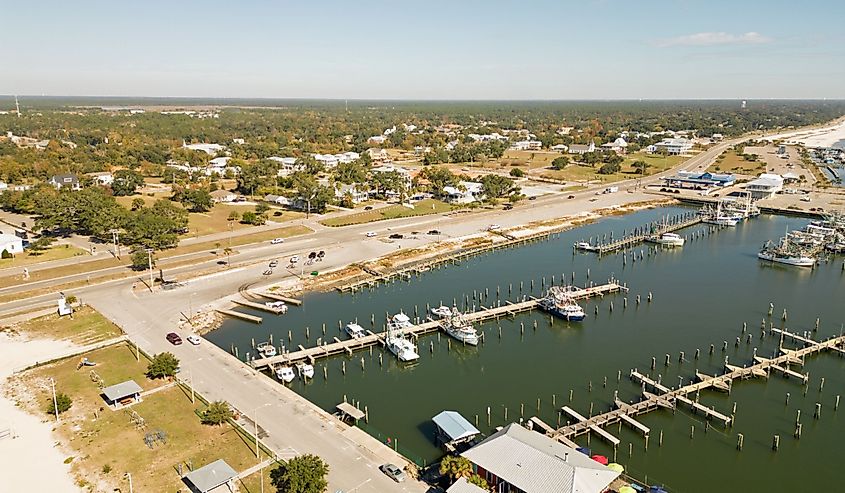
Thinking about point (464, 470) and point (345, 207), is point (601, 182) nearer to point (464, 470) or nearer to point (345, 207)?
point (345, 207)

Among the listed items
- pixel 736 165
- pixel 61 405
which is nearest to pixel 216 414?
pixel 61 405

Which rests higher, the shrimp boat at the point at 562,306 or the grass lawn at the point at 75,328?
the shrimp boat at the point at 562,306

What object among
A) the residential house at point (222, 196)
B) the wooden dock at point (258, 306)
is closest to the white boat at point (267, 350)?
the wooden dock at point (258, 306)

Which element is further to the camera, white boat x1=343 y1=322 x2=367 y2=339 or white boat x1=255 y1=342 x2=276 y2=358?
white boat x1=343 y1=322 x2=367 y2=339

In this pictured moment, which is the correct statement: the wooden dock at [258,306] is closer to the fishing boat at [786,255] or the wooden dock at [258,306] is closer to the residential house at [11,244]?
the residential house at [11,244]

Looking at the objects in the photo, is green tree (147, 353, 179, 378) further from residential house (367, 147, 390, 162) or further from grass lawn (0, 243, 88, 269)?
residential house (367, 147, 390, 162)

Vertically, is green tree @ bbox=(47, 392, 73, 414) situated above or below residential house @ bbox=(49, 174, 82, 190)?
below

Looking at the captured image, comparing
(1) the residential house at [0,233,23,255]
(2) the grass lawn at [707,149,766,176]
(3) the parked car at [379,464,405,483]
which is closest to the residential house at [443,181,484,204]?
(1) the residential house at [0,233,23,255]
